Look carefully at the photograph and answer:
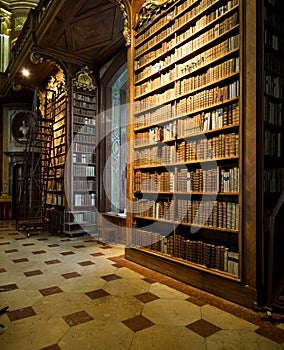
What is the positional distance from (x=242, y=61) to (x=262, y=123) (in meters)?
0.59

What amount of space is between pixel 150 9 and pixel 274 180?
8.69ft

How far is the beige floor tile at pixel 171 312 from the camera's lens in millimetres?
2038

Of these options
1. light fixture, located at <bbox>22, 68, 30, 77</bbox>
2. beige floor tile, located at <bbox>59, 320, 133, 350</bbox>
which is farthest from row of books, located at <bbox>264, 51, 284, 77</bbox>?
light fixture, located at <bbox>22, 68, 30, 77</bbox>

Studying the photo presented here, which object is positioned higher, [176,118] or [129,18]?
[129,18]

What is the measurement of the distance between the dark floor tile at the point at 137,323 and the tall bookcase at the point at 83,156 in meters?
3.84

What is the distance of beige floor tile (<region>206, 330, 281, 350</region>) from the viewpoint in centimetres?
169

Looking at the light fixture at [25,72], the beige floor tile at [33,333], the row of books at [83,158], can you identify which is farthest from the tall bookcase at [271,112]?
the light fixture at [25,72]

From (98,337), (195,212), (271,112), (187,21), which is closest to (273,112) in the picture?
(271,112)

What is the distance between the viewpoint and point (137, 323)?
2.00 metres

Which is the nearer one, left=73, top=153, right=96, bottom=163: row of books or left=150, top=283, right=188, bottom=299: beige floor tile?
left=150, top=283, right=188, bottom=299: beige floor tile

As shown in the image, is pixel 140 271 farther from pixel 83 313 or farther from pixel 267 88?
pixel 267 88

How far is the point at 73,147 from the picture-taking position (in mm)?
5910

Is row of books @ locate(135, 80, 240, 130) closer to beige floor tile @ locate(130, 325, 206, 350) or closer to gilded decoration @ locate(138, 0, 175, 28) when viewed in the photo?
gilded decoration @ locate(138, 0, 175, 28)

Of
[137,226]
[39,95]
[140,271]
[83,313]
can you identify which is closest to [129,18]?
[137,226]
